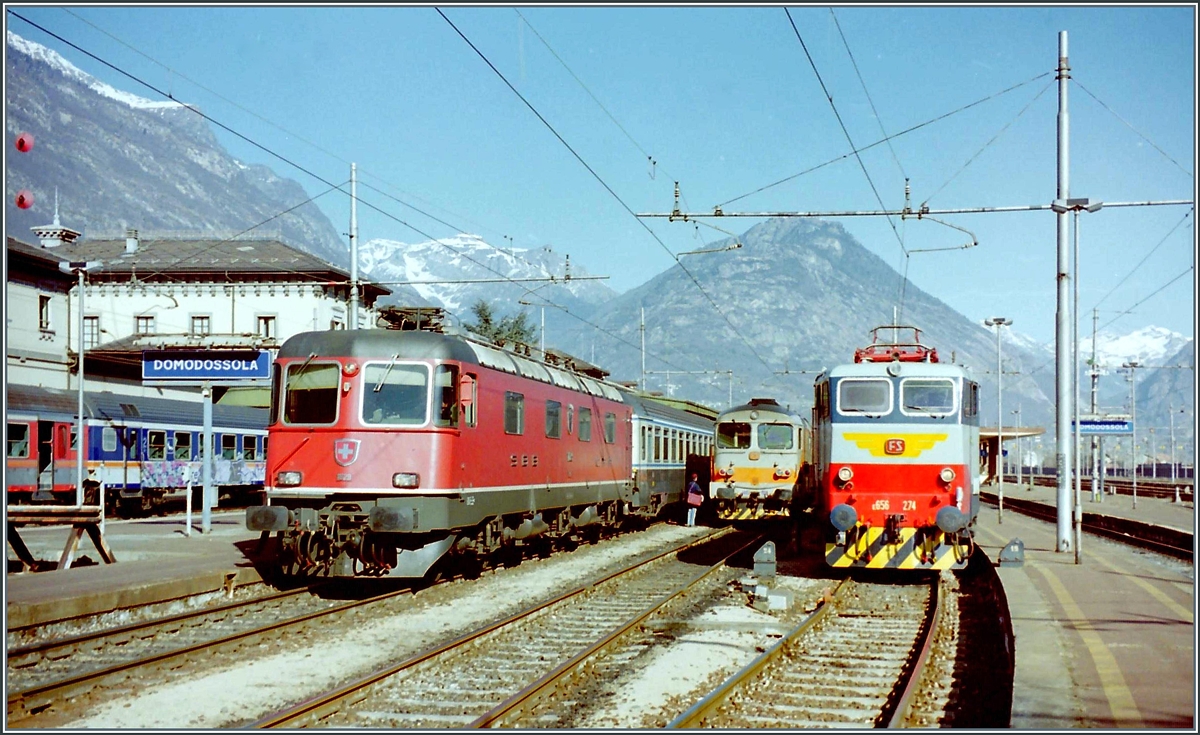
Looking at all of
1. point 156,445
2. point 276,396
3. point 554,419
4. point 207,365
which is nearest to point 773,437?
point 554,419

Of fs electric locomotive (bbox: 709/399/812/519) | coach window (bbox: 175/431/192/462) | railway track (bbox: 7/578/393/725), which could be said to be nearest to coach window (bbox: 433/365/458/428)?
railway track (bbox: 7/578/393/725)

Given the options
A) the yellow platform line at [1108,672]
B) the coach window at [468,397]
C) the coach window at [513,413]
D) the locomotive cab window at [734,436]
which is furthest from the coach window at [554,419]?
the yellow platform line at [1108,672]

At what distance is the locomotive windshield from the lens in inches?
1067

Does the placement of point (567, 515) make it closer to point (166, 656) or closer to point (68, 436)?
point (166, 656)

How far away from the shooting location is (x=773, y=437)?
89.1ft

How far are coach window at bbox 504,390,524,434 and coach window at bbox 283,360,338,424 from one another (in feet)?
10.2

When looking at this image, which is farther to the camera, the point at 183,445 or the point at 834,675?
the point at 183,445

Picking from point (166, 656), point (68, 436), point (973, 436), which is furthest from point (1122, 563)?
point (68, 436)

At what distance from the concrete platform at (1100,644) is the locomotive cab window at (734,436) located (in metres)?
9.55

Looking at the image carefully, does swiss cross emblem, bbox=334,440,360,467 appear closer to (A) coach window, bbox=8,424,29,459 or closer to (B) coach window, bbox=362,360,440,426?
(B) coach window, bbox=362,360,440,426

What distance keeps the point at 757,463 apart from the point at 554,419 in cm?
902

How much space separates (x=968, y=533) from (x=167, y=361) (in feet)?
51.3

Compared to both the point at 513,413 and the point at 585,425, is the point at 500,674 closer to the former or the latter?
the point at 513,413

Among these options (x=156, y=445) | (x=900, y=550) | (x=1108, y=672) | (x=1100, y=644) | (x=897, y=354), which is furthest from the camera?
(x=156, y=445)
